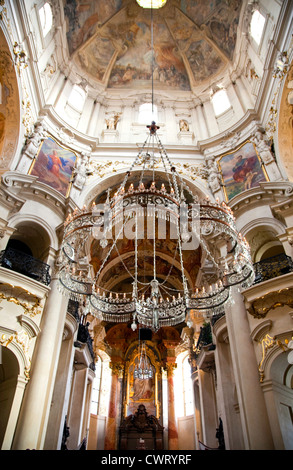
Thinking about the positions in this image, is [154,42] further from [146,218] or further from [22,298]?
[22,298]

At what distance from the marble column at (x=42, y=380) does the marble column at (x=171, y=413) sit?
1074cm

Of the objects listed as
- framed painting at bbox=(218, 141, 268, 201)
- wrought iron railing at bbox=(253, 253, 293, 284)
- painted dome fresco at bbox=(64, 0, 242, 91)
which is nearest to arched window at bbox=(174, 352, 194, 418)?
wrought iron railing at bbox=(253, 253, 293, 284)

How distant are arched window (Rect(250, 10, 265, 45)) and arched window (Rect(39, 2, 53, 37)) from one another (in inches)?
296

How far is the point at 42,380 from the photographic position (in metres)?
7.29

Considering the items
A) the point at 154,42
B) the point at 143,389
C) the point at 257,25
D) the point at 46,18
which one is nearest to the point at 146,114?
the point at 154,42

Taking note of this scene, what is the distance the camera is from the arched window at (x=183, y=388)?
16.1 metres

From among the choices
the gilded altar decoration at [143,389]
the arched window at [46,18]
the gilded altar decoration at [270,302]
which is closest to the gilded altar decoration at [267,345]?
the gilded altar decoration at [270,302]

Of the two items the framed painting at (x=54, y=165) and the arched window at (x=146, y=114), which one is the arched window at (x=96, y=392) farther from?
the arched window at (x=146, y=114)

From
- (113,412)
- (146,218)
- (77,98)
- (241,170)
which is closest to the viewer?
(241,170)

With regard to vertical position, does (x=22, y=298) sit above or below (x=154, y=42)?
below

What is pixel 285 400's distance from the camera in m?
7.45

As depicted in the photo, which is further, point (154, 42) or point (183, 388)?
point (183, 388)

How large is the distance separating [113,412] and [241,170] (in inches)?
512

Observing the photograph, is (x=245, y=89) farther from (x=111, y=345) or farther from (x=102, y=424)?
(x=102, y=424)
